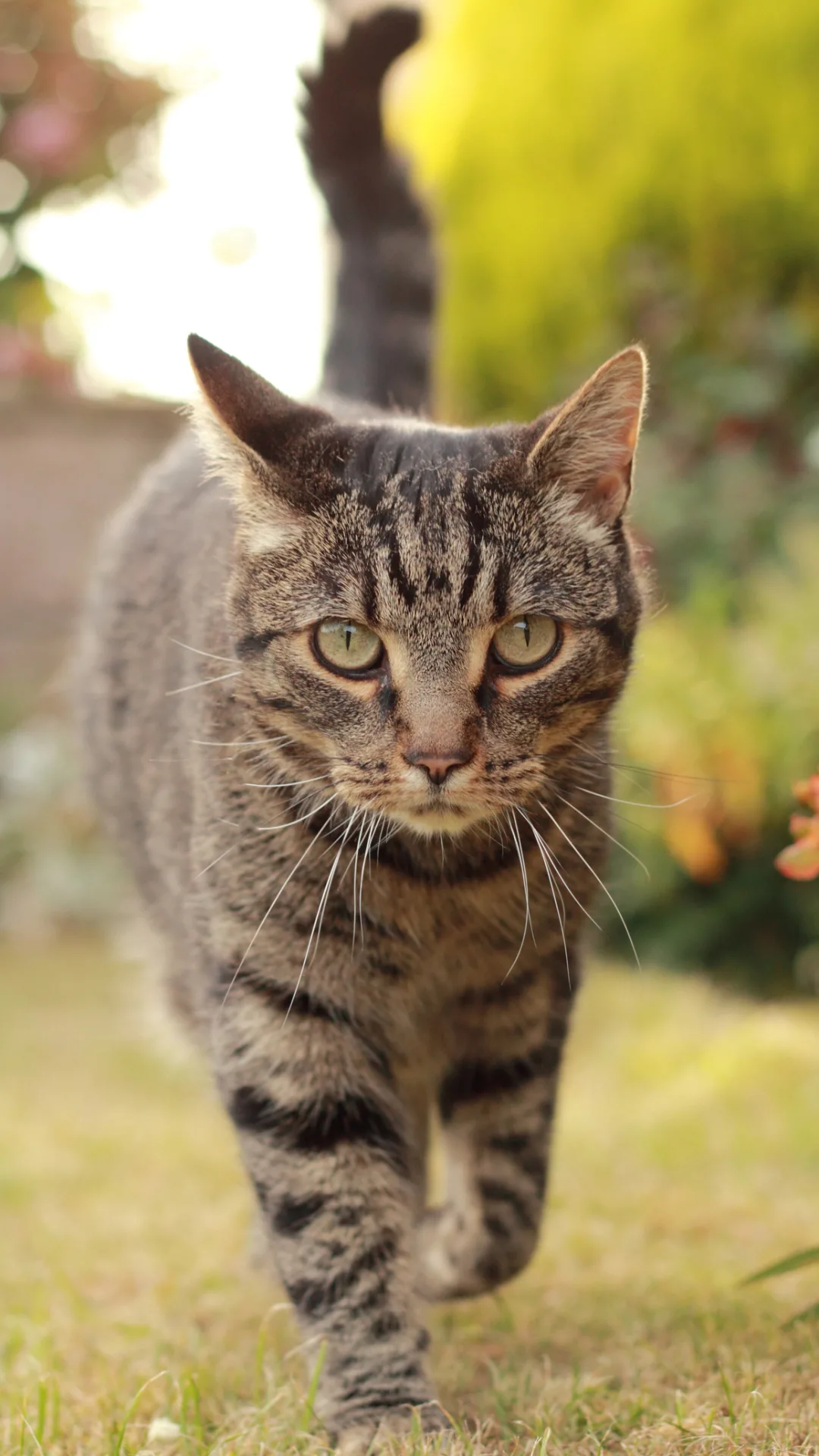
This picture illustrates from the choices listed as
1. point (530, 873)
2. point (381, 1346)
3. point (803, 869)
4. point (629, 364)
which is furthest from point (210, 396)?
point (381, 1346)

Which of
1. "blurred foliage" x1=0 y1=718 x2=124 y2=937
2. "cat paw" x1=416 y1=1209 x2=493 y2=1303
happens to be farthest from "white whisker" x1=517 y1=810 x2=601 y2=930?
"blurred foliage" x1=0 y1=718 x2=124 y2=937

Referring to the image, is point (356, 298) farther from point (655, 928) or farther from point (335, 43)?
point (655, 928)

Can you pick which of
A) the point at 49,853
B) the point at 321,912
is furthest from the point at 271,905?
the point at 49,853

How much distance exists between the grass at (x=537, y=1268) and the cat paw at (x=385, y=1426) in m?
0.03

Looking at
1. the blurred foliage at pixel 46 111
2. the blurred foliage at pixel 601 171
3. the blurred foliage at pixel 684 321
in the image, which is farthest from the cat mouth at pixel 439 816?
the blurred foliage at pixel 46 111

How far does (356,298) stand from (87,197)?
529 cm

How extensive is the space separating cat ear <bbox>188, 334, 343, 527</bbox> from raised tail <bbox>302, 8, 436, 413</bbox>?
→ 1178mm

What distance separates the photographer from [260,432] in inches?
70.7

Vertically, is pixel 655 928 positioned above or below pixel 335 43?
below

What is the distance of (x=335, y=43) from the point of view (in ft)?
9.59

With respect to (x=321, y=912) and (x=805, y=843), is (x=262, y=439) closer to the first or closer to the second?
(x=321, y=912)

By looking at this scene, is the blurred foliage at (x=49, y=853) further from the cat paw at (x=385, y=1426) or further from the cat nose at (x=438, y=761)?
the cat nose at (x=438, y=761)

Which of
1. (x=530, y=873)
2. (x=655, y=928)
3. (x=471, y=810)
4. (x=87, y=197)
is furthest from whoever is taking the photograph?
(x=87, y=197)

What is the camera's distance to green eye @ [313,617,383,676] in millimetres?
1740
